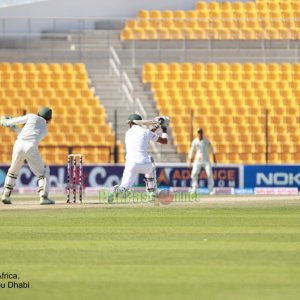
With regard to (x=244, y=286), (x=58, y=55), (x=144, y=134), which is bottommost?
(x=244, y=286)

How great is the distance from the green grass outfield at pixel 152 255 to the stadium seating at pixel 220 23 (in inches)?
920

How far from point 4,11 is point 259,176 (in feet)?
42.6

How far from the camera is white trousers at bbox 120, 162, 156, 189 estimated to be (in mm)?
21969

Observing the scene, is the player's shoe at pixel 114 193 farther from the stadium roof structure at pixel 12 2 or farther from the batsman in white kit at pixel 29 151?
the stadium roof structure at pixel 12 2

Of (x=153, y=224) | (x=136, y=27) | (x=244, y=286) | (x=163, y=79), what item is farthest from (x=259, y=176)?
(x=244, y=286)

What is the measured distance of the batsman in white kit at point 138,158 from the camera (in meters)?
22.1

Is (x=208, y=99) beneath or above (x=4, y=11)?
beneath

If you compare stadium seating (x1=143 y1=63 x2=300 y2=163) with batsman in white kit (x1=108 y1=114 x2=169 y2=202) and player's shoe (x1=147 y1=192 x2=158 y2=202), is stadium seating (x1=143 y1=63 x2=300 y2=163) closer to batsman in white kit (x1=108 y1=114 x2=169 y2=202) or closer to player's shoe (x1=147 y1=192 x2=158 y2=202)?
player's shoe (x1=147 y1=192 x2=158 y2=202)

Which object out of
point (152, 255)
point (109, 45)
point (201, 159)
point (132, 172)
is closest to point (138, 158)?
point (132, 172)

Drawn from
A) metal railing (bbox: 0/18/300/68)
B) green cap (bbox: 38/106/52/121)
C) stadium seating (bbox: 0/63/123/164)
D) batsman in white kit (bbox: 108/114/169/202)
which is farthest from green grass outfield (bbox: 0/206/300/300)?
metal railing (bbox: 0/18/300/68)

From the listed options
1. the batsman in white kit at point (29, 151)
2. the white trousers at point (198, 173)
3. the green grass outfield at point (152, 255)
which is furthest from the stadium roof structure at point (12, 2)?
the green grass outfield at point (152, 255)

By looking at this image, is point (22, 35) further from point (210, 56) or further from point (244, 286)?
point (244, 286)

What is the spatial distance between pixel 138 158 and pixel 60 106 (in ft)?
52.8

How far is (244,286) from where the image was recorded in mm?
9836
